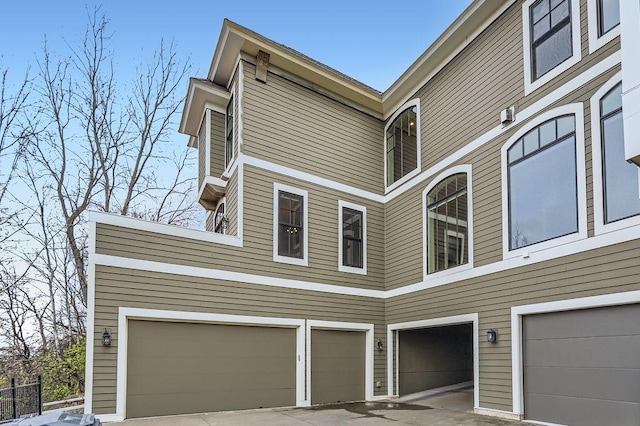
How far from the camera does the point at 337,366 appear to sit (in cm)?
1073

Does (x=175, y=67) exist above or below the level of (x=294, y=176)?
above

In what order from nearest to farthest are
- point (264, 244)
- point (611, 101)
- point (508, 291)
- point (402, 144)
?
point (611, 101) < point (508, 291) < point (264, 244) < point (402, 144)

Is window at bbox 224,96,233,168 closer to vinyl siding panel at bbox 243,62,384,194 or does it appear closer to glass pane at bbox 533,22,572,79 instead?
vinyl siding panel at bbox 243,62,384,194

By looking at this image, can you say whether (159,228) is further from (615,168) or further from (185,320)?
(615,168)

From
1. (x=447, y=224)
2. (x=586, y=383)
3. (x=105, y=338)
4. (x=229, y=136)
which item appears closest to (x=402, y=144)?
(x=447, y=224)

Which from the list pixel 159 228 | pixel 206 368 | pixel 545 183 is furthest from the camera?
pixel 206 368

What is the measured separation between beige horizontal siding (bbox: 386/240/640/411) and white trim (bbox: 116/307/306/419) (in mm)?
2697

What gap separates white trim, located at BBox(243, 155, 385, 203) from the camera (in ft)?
33.6

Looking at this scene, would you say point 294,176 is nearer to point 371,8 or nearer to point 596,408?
point 596,408

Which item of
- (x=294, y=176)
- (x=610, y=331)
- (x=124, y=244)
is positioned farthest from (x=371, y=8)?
(x=610, y=331)

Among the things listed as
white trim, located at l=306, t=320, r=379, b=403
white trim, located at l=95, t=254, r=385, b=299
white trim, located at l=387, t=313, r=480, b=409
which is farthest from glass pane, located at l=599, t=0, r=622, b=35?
white trim, located at l=306, t=320, r=379, b=403

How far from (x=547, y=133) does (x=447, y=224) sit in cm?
289

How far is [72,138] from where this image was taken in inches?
590

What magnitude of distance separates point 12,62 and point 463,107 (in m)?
12.4
